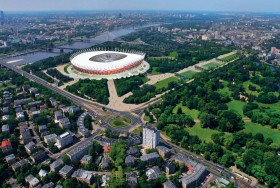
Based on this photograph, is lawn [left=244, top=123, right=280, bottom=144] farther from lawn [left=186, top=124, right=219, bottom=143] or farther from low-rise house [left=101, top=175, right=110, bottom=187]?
low-rise house [left=101, top=175, right=110, bottom=187]

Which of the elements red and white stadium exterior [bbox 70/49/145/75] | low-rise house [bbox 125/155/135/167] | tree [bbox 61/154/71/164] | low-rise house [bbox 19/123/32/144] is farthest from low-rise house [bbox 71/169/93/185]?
red and white stadium exterior [bbox 70/49/145/75]

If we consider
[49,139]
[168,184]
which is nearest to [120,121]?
[49,139]

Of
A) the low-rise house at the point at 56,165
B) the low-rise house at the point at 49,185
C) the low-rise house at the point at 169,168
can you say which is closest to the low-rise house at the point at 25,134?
the low-rise house at the point at 56,165

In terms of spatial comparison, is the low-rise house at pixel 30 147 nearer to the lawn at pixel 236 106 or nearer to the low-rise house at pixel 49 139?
the low-rise house at pixel 49 139

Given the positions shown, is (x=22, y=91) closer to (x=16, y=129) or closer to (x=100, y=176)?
(x=16, y=129)

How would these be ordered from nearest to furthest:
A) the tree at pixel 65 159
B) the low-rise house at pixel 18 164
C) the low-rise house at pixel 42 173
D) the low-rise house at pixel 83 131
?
the low-rise house at pixel 42 173
the low-rise house at pixel 18 164
the tree at pixel 65 159
the low-rise house at pixel 83 131

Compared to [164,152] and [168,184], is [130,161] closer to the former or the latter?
[164,152]
